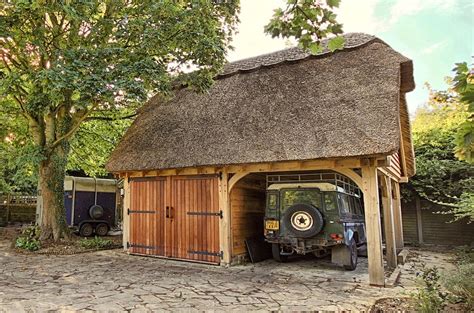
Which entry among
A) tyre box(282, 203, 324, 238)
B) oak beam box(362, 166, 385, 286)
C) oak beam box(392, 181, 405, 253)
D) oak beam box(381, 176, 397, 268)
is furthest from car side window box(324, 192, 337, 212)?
oak beam box(392, 181, 405, 253)

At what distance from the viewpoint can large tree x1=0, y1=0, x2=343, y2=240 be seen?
7023mm

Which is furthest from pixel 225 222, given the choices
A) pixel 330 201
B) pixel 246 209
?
pixel 330 201

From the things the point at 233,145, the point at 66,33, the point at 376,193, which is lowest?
the point at 376,193

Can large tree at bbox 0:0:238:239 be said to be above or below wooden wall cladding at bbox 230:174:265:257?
above

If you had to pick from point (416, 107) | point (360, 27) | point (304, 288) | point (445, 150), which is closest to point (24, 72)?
point (304, 288)

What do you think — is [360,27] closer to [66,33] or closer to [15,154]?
[66,33]

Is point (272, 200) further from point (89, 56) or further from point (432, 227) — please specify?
point (432, 227)

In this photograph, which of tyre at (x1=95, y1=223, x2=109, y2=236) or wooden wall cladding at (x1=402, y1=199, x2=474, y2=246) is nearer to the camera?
wooden wall cladding at (x1=402, y1=199, x2=474, y2=246)

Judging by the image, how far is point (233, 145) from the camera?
7082 millimetres

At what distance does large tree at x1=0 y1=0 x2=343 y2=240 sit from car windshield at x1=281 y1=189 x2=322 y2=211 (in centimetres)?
356

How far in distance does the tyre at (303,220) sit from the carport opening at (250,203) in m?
0.75

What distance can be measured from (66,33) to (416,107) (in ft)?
92.7

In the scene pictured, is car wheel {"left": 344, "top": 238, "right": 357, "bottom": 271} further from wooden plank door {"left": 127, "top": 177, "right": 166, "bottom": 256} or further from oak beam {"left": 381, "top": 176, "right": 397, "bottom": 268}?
wooden plank door {"left": 127, "top": 177, "right": 166, "bottom": 256}

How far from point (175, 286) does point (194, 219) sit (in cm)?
242
